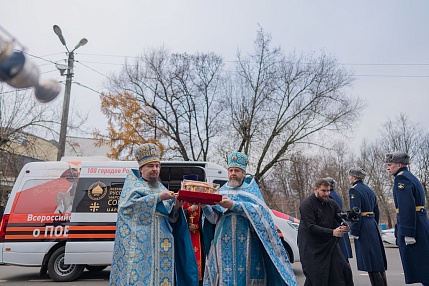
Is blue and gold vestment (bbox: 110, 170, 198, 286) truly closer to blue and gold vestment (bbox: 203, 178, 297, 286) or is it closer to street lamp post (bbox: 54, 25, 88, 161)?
blue and gold vestment (bbox: 203, 178, 297, 286)

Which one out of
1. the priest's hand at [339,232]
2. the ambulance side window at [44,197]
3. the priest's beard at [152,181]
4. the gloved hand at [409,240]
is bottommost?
the gloved hand at [409,240]

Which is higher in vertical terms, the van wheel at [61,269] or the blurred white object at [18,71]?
the blurred white object at [18,71]

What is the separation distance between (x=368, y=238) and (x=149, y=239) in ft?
12.5

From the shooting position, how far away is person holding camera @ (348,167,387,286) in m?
5.75

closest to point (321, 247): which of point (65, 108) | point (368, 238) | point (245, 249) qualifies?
point (368, 238)

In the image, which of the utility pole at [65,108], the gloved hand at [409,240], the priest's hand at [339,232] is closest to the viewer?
the priest's hand at [339,232]

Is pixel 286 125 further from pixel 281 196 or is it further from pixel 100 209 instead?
pixel 281 196

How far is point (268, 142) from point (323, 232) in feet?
58.7

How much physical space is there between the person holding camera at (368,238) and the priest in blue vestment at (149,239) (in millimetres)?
3170

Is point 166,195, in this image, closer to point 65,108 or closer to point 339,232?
point 339,232

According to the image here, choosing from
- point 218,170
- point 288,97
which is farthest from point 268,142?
point 218,170

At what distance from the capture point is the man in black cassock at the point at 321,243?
16.2ft

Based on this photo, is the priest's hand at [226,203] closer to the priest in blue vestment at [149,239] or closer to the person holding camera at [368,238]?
the priest in blue vestment at [149,239]

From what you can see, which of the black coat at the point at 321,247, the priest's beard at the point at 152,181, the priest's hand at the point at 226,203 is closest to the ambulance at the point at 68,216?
the black coat at the point at 321,247
